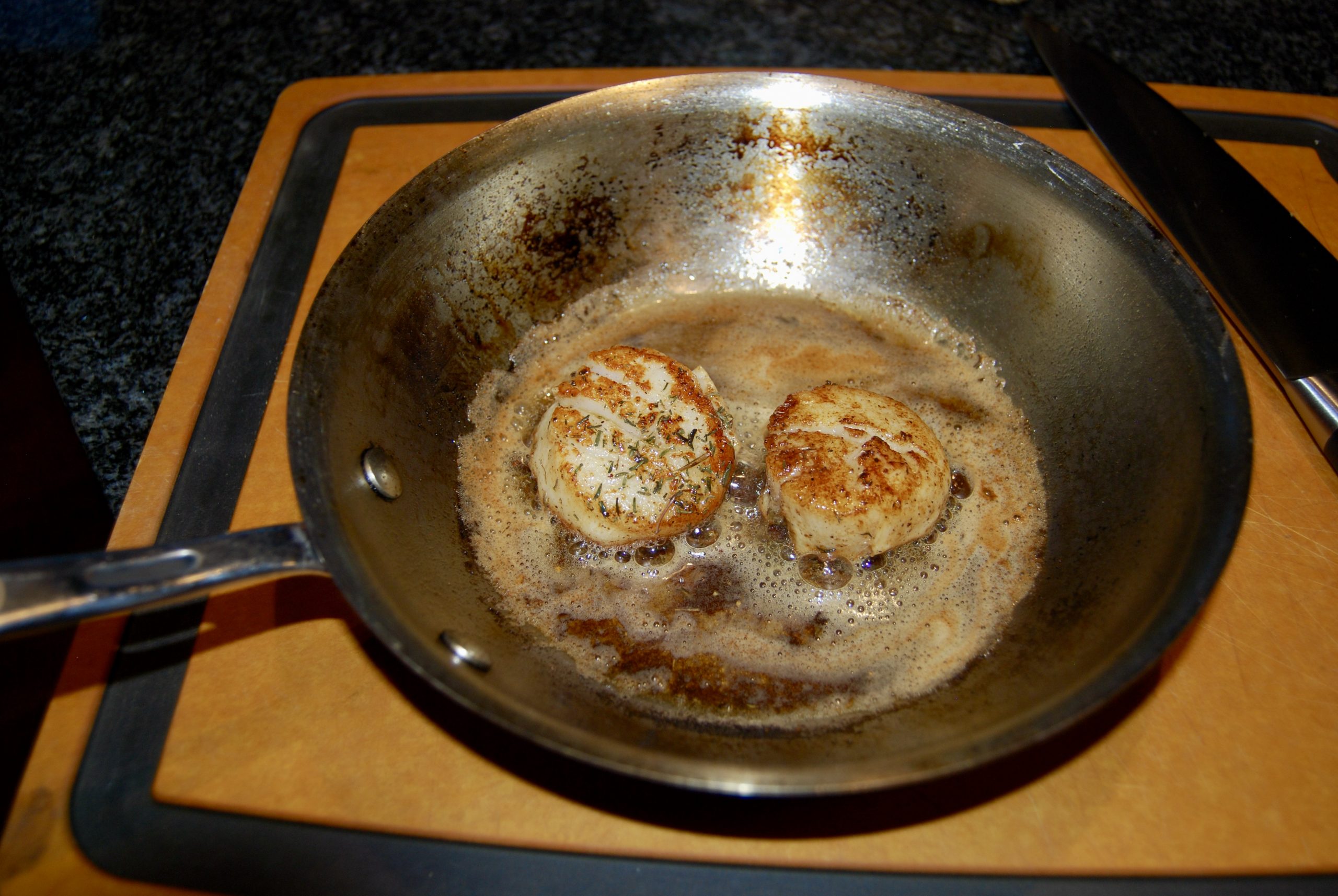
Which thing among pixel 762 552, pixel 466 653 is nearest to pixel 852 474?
pixel 762 552

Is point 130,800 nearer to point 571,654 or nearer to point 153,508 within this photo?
point 153,508

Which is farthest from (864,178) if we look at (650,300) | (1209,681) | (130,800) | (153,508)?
(130,800)

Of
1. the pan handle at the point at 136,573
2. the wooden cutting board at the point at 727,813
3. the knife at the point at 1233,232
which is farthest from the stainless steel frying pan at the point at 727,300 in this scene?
the knife at the point at 1233,232

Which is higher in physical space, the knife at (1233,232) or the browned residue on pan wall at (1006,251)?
the knife at (1233,232)

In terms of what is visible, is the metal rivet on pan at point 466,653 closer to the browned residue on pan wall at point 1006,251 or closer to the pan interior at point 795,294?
the pan interior at point 795,294

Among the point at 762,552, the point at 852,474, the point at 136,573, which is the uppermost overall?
the point at 852,474

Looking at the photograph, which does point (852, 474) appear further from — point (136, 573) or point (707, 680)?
point (136, 573)

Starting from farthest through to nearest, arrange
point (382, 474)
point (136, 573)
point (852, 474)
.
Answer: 1. point (852, 474)
2. point (382, 474)
3. point (136, 573)
